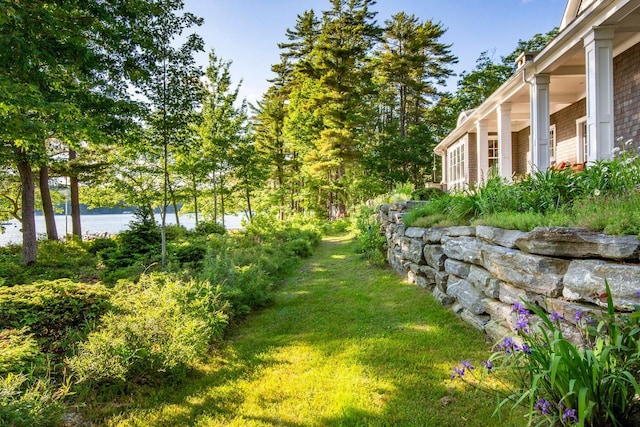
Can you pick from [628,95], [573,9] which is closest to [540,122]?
[628,95]

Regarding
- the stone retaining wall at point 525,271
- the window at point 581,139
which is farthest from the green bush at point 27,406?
the window at point 581,139

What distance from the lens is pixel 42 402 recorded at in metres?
2.15

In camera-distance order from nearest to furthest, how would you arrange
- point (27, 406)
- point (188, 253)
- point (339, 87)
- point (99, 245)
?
point (27, 406) → point (188, 253) → point (99, 245) → point (339, 87)

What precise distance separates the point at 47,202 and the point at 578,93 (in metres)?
15.7

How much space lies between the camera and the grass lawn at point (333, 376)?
2400 millimetres

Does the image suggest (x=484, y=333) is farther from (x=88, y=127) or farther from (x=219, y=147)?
(x=219, y=147)

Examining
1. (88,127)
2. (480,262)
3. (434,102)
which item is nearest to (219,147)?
(88,127)

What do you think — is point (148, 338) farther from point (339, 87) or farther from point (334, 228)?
point (339, 87)

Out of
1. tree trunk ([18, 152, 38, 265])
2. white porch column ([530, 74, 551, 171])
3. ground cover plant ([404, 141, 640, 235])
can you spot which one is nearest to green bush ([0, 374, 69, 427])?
ground cover plant ([404, 141, 640, 235])

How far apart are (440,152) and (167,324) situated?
1669 cm

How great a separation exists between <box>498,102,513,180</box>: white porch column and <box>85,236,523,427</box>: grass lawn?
540 cm

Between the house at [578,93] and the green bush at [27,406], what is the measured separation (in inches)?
207

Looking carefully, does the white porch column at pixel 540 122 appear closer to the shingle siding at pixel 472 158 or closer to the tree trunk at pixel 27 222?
the shingle siding at pixel 472 158

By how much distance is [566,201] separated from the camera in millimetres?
3477
